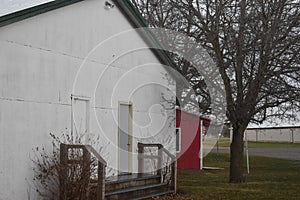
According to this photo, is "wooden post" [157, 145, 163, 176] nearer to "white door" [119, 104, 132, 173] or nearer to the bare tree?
"white door" [119, 104, 132, 173]

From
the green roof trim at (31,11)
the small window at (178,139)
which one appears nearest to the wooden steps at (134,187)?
the green roof trim at (31,11)

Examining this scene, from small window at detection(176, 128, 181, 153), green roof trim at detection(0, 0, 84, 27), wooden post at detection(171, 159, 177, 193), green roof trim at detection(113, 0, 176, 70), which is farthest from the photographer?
small window at detection(176, 128, 181, 153)

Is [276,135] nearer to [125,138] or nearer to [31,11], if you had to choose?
[125,138]

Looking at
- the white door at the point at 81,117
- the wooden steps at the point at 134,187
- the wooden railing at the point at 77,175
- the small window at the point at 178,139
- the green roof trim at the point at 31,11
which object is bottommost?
the wooden steps at the point at 134,187

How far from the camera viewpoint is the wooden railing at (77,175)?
1155 centimetres

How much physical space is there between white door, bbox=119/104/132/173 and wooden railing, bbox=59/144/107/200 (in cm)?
364

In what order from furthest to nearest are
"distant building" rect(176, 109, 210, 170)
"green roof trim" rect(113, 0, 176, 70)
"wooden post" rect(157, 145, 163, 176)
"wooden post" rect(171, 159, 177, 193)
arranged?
"distant building" rect(176, 109, 210, 170) → "green roof trim" rect(113, 0, 176, 70) → "wooden post" rect(171, 159, 177, 193) → "wooden post" rect(157, 145, 163, 176)

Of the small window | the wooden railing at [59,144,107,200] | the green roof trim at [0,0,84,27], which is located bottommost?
the wooden railing at [59,144,107,200]

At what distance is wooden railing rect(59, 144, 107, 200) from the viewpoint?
1155cm

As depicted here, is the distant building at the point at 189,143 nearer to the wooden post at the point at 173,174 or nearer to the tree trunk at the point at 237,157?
the tree trunk at the point at 237,157

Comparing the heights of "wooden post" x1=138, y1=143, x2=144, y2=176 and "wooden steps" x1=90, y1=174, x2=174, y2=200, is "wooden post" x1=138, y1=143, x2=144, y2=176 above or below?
above

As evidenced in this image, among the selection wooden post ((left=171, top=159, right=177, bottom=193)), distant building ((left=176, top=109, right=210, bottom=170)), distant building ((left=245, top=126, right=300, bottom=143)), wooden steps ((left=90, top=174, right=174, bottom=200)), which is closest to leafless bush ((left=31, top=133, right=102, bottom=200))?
wooden steps ((left=90, top=174, right=174, bottom=200))

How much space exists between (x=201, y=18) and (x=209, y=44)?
1.18 meters

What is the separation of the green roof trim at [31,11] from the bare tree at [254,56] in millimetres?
8007
